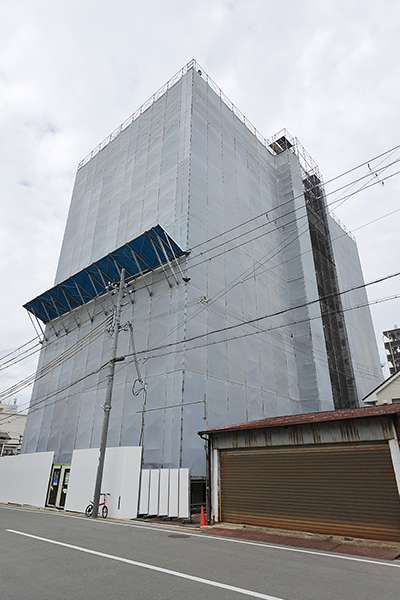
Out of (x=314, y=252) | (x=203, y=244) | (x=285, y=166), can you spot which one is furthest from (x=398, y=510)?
(x=285, y=166)

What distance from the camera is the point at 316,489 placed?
10.7 meters

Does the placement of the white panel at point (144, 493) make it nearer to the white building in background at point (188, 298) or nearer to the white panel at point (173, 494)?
the white panel at point (173, 494)

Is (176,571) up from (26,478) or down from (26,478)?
down

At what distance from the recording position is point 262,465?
12.2 meters

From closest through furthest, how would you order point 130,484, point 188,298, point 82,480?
point 130,484
point 82,480
point 188,298

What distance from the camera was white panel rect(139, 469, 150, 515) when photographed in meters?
14.2

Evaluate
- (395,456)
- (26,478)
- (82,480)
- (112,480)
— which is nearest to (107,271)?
(82,480)

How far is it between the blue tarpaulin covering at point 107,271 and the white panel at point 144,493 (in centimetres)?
1095

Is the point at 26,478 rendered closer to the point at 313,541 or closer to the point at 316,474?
the point at 316,474

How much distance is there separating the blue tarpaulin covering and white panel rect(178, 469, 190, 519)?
1116cm

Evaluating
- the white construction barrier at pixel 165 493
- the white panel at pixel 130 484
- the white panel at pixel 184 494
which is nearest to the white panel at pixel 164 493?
the white construction barrier at pixel 165 493

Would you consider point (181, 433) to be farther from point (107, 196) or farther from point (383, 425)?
point (107, 196)

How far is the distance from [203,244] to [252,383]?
A: 883 centimetres

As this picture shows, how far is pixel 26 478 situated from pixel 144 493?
1042cm
